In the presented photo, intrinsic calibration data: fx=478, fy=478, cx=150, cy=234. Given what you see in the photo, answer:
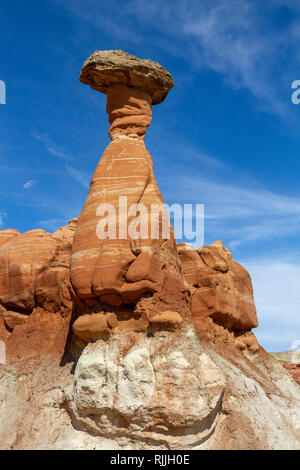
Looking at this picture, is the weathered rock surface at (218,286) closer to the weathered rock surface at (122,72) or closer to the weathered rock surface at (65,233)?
the weathered rock surface at (65,233)

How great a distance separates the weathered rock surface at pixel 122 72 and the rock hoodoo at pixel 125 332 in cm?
4

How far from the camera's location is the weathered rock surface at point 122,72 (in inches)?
594

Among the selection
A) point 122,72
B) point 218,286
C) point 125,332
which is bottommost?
point 125,332

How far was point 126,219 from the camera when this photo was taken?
13.2m

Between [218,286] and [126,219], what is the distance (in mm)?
5461

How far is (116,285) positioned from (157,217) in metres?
2.38

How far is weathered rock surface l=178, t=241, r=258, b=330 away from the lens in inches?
647

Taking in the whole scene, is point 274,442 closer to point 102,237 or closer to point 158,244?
point 158,244

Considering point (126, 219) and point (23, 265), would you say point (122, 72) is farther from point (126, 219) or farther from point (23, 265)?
point (23, 265)

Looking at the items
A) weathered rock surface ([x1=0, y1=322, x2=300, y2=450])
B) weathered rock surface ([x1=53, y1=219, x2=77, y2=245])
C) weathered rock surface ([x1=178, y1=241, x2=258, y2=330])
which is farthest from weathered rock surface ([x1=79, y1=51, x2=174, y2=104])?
weathered rock surface ([x1=0, y1=322, x2=300, y2=450])

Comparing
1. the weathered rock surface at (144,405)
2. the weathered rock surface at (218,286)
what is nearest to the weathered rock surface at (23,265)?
the weathered rock surface at (144,405)

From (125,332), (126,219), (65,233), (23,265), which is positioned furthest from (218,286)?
(23,265)

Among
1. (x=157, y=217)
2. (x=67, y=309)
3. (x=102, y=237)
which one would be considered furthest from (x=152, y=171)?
(x=67, y=309)

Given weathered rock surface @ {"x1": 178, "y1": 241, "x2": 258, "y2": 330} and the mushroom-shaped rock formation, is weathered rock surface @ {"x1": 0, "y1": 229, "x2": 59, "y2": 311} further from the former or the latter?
weathered rock surface @ {"x1": 178, "y1": 241, "x2": 258, "y2": 330}
